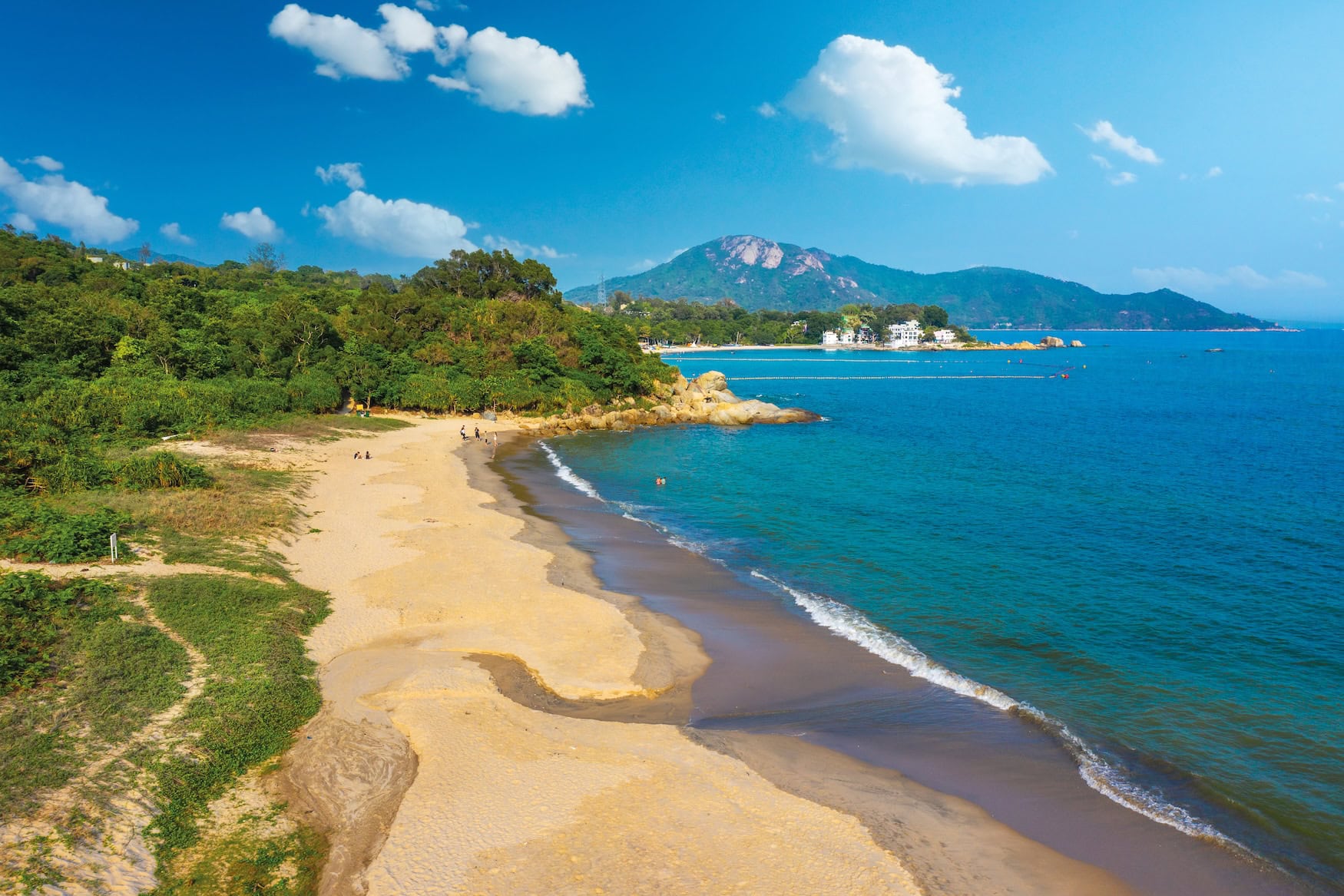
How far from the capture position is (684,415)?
2638 inches

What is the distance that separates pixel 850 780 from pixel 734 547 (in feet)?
48.2

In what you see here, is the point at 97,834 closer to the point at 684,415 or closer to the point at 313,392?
the point at 313,392

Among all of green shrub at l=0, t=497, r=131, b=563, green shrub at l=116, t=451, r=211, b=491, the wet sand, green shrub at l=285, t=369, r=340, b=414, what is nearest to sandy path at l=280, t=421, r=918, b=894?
the wet sand

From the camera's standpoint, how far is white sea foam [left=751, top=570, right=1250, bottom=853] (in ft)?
37.4

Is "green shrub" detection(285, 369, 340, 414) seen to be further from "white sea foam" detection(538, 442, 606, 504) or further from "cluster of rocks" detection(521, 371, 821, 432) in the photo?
"white sea foam" detection(538, 442, 606, 504)

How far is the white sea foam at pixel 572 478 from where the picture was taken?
36250 mm

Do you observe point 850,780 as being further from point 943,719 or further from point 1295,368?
point 1295,368

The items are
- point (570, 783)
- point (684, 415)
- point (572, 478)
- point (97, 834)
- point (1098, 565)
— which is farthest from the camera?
point (684, 415)

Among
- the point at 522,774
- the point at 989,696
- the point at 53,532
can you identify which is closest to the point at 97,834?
the point at 522,774

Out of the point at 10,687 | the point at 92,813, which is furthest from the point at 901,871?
the point at 10,687

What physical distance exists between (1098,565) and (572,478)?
27020mm

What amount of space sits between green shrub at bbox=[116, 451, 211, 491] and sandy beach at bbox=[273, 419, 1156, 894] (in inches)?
411

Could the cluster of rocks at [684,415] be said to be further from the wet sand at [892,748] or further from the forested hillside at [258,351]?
the wet sand at [892,748]

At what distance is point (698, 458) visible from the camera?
4650 cm
